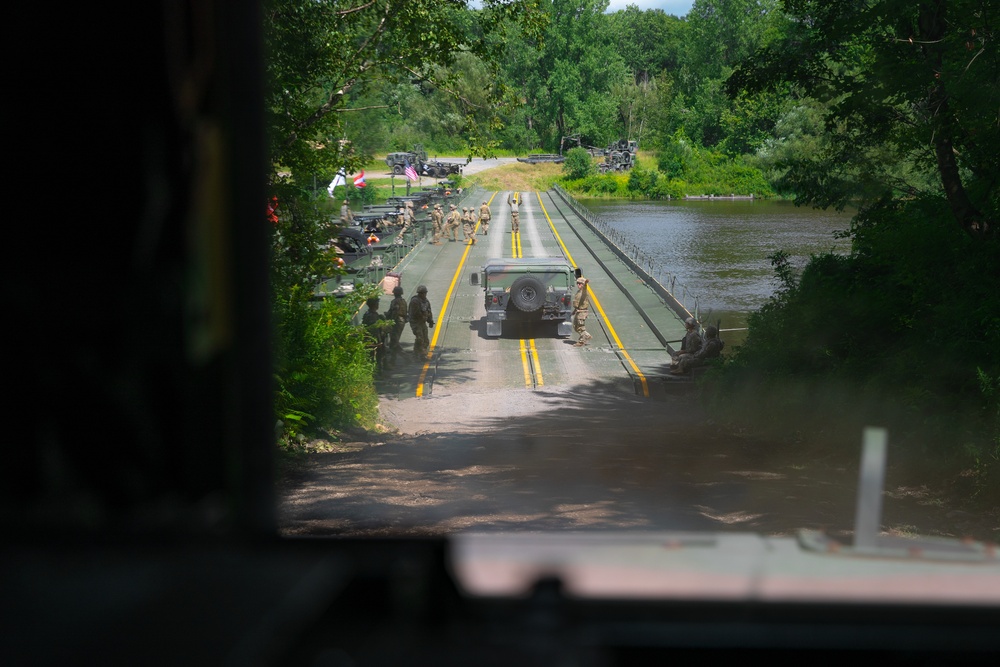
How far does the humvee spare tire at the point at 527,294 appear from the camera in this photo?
81.4 feet

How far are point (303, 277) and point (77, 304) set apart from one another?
12.6 m

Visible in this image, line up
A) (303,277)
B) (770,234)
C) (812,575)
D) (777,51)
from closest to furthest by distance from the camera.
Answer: (812,575) < (303,277) < (777,51) < (770,234)

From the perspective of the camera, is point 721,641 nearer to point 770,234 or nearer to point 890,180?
point 890,180

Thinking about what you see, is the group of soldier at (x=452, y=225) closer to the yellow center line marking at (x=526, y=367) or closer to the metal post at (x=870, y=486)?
the yellow center line marking at (x=526, y=367)

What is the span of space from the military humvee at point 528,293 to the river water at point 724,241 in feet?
12.4

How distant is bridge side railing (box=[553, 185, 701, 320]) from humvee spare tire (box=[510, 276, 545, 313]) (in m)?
4.14

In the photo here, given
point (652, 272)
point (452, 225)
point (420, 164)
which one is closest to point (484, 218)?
point (452, 225)

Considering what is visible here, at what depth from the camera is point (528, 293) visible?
24.9 meters

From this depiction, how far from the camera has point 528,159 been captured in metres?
90.9

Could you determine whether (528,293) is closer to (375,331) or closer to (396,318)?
(396,318)

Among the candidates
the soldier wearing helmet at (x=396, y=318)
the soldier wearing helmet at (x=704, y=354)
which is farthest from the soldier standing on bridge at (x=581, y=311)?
the soldier wearing helmet at (x=396, y=318)

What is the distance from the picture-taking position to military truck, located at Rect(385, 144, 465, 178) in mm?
66500

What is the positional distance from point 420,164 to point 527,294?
166 ft

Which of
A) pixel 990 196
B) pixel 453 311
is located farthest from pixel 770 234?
pixel 990 196
